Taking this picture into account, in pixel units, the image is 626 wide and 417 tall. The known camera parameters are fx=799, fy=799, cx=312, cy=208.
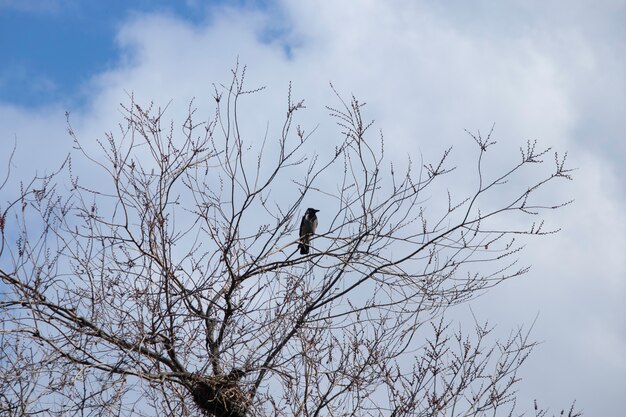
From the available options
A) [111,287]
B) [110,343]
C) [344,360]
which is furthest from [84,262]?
[344,360]

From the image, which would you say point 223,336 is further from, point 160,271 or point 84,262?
point 84,262

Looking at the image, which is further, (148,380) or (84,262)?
(84,262)

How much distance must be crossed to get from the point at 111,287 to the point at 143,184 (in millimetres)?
655

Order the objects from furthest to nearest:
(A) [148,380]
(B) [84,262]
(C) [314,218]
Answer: (C) [314,218] < (B) [84,262] < (A) [148,380]

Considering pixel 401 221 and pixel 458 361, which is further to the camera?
pixel 458 361

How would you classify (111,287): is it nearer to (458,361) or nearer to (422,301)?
(422,301)

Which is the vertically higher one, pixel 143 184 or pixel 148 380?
pixel 143 184

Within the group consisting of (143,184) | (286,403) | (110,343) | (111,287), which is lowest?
(286,403)

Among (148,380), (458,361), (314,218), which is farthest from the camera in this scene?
(314,218)

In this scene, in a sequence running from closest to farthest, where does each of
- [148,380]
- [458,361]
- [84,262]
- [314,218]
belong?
[148,380], [84,262], [458,361], [314,218]

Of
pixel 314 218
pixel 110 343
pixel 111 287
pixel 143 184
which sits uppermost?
pixel 314 218

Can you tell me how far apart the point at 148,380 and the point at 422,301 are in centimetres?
175

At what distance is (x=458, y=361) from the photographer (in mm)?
5543

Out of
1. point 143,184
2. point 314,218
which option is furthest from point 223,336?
point 314,218
